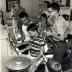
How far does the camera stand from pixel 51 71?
4.66ft

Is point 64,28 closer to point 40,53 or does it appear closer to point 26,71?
point 40,53

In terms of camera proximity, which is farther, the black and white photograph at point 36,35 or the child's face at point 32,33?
the child's face at point 32,33

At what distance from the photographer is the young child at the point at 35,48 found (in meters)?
1.49

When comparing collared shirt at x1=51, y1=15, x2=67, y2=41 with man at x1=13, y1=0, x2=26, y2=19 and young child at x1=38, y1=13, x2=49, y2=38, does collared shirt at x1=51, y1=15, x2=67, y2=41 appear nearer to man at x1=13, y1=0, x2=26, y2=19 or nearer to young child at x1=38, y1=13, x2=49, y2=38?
young child at x1=38, y1=13, x2=49, y2=38

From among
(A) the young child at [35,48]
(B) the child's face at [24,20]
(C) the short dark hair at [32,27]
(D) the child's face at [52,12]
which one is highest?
(D) the child's face at [52,12]

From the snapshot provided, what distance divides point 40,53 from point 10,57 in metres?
0.30

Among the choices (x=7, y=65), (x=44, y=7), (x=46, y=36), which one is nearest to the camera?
(x=7, y=65)

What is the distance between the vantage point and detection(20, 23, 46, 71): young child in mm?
1492

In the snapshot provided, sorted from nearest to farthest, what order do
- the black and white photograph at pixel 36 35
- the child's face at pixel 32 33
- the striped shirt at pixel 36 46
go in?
the black and white photograph at pixel 36 35
the striped shirt at pixel 36 46
the child's face at pixel 32 33

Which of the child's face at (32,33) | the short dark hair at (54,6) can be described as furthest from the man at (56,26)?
the child's face at (32,33)

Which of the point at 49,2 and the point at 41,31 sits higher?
the point at 49,2

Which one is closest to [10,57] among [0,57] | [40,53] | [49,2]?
[0,57]

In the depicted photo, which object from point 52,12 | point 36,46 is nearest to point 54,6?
point 52,12

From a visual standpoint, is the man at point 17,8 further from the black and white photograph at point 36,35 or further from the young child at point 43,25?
the young child at point 43,25
